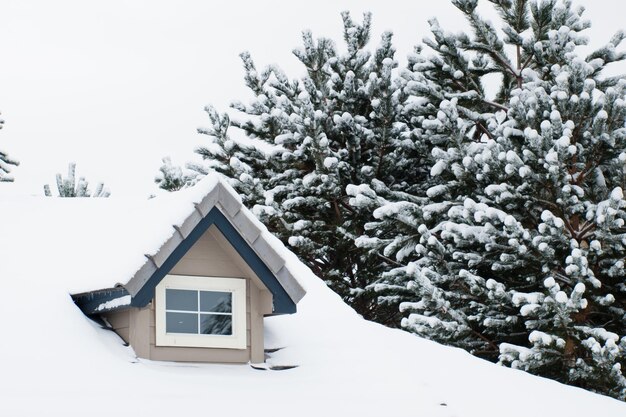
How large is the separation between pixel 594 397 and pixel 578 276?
4477 millimetres

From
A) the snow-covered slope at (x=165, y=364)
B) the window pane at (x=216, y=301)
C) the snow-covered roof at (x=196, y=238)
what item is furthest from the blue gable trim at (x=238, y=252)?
the window pane at (x=216, y=301)

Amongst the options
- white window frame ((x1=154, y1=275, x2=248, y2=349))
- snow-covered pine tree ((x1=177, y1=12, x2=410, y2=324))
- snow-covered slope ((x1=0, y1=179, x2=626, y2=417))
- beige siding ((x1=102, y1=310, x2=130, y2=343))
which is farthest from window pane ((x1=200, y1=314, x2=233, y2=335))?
snow-covered pine tree ((x1=177, y1=12, x2=410, y2=324))

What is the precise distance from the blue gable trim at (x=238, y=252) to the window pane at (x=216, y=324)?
1.20ft

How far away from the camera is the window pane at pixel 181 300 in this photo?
23.7ft

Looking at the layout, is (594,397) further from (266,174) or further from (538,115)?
(266,174)

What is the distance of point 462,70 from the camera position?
51.6 ft

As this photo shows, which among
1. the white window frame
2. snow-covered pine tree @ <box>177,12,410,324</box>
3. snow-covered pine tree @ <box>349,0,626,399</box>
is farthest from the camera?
snow-covered pine tree @ <box>177,12,410,324</box>

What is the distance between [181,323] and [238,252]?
2.17 feet

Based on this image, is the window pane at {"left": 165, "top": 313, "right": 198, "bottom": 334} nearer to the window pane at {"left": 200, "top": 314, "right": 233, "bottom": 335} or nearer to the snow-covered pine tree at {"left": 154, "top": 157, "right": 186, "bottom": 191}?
the window pane at {"left": 200, "top": 314, "right": 233, "bottom": 335}

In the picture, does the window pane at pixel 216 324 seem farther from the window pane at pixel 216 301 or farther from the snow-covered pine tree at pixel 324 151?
the snow-covered pine tree at pixel 324 151

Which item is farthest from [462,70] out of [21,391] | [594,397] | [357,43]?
[21,391]

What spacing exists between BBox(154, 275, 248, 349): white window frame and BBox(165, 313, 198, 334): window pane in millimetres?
58

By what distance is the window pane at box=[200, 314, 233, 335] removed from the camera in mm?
7332

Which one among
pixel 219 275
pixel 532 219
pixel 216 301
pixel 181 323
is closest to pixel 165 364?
pixel 181 323
